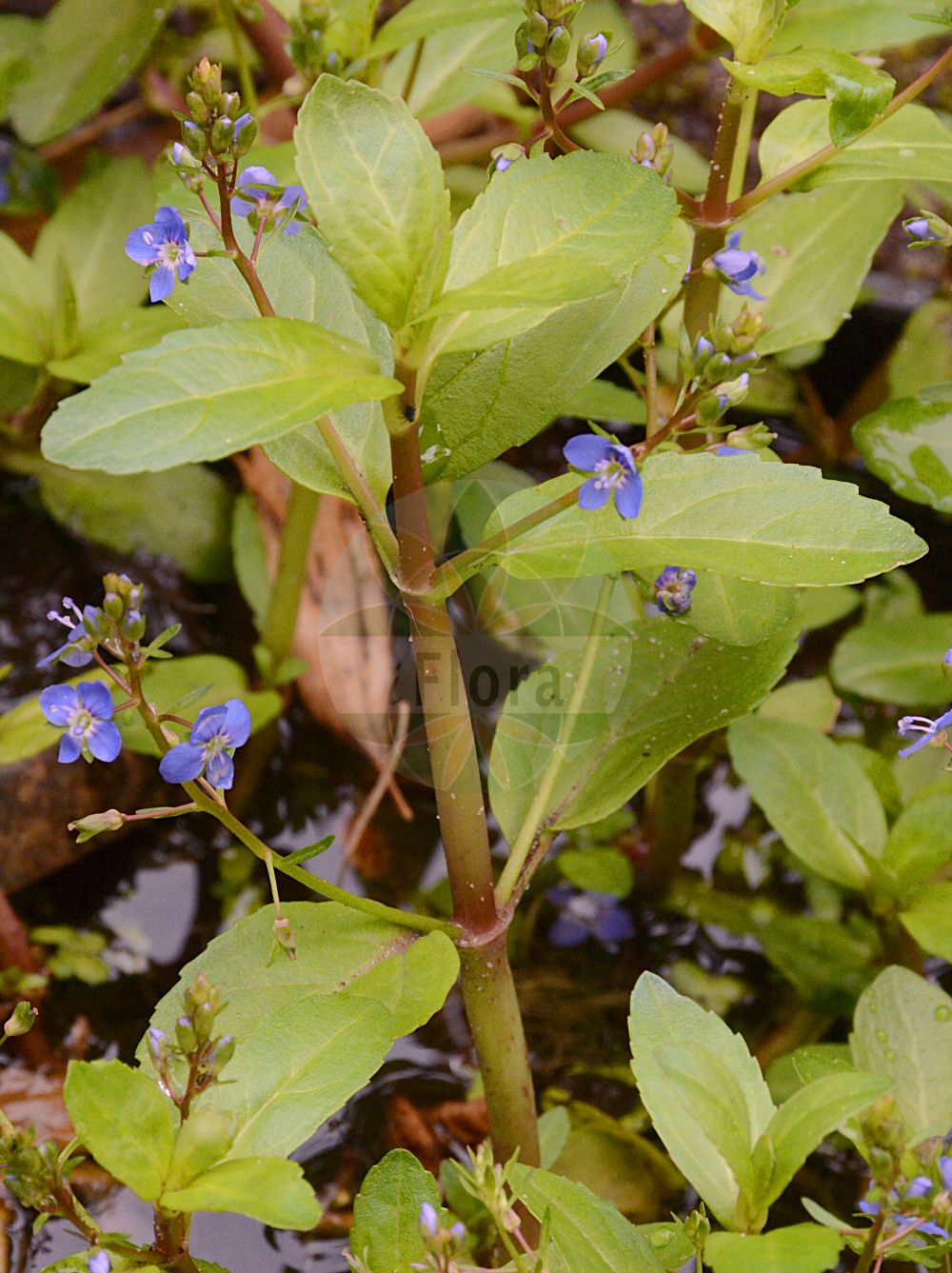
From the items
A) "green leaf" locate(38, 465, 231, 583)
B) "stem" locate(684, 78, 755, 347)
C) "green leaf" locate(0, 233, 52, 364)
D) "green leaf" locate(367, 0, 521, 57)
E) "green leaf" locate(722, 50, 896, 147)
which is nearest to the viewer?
"green leaf" locate(722, 50, 896, 147)

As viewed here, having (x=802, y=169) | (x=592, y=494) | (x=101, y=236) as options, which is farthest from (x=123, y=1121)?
(x=101, y=236)

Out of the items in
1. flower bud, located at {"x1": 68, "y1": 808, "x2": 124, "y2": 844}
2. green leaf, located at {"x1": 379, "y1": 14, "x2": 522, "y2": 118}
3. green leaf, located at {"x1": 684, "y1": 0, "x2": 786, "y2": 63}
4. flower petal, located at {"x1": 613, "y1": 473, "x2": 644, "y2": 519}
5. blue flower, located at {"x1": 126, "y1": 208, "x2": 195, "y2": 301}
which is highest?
green leaf, located at {"x1": 684, "y1": 0, "x2": 786, "y2": 63}

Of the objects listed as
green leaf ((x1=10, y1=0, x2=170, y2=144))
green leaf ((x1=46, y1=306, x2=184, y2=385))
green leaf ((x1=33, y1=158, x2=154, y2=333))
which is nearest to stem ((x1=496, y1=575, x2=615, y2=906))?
green leaf ((x1=46, y1=306, x2=184, y2=385))

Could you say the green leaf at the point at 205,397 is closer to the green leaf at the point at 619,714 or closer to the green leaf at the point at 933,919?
the green leaf at the point at 619,714

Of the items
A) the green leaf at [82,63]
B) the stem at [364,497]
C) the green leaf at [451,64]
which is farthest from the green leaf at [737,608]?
the green leaf at [82,63]

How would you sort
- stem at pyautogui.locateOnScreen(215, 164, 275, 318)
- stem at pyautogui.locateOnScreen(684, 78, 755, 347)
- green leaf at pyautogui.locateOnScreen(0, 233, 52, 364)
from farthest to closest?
1. green leaf at pyautogui.locateOnScreen(0, 233, 52, 364)
2. stem at pyautogui.locateOnScreen(684, 78, 755, 347)
3. stem at pyautogui.locateOnScreen(215, 164, 275, 318)

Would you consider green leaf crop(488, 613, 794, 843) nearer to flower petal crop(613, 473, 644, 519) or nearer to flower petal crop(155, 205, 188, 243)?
flower petal crop(613, 473, 644, 519)
